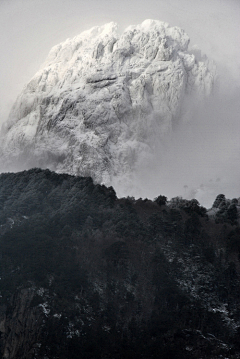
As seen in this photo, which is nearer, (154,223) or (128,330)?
(128,330)

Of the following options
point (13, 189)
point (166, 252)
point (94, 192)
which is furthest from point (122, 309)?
point (13, 189)

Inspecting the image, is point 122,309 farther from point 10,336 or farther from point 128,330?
point 10,336

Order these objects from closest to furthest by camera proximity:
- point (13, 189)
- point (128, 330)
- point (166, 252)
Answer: point (128, 330) < point (166, 252) < point (13, 189)

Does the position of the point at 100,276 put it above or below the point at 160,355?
above

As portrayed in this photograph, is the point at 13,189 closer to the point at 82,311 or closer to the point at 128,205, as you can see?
the point at 128,205

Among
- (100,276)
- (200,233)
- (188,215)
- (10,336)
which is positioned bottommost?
(10,336)

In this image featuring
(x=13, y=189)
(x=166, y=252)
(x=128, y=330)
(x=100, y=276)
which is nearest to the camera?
(x=128, y=330)

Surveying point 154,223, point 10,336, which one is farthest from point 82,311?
point 154,223
